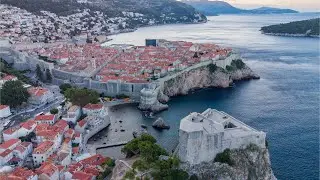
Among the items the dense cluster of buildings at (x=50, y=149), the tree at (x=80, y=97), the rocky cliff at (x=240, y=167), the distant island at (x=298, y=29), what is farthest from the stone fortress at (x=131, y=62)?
the distant island at (x=298, y=29)

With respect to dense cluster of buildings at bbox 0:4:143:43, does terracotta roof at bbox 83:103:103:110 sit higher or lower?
lower

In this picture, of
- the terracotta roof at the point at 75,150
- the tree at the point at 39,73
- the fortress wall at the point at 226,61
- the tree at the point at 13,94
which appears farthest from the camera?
the fortress wall at the point at 226,61

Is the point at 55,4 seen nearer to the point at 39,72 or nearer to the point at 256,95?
the point at 39,72

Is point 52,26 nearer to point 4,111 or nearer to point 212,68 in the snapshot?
point 212,68

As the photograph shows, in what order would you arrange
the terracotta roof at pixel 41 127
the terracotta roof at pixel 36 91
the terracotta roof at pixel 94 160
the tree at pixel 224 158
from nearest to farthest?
the tree at pixel 224 158 < the terracotta roof at pixel 94 160 < the terracotta roof at pixel 41 127 < the terracotta roof at pixel 36 91

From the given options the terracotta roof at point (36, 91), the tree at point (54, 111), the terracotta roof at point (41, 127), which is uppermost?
the terracotta roof at point (36, 91)

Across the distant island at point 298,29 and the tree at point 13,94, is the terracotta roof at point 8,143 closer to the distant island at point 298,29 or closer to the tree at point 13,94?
the tree at point 13,94

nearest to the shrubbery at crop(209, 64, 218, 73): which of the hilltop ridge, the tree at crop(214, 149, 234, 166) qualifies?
the tree at crop(214, 149, 234, 166)

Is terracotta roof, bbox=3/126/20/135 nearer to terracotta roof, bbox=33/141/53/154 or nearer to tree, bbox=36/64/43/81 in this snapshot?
terracotta roof, bbox=33/141/53/154
